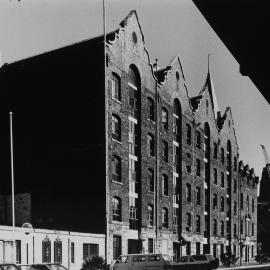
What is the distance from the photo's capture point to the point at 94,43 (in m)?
33.6

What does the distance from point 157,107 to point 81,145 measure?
9570mm

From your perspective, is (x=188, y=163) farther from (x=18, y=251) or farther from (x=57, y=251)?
(x=18, y=251)

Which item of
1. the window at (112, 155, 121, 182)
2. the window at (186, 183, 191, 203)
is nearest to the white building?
the window at (112, 155, 121, 182)

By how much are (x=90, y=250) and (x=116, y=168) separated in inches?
260

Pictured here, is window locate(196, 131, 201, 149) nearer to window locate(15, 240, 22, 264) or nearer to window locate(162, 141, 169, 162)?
window locate(162, 141, 169, 162)

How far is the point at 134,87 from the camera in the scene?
3709 centimetres

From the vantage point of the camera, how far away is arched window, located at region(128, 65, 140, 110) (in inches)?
1439

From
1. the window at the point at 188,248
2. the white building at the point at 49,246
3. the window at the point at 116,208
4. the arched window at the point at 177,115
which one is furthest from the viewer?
the arched window at the point at 177,115

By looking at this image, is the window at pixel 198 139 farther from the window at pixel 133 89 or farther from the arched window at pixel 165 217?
the window at pixel 133 89

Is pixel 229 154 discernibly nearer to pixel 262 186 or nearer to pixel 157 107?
pixel 157 107

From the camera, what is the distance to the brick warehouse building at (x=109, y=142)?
106 ft

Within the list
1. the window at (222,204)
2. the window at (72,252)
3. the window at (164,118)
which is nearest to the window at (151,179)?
the window at (164,118)

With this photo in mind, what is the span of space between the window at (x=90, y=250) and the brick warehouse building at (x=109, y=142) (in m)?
1.11

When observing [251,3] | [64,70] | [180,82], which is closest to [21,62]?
[64,70]
